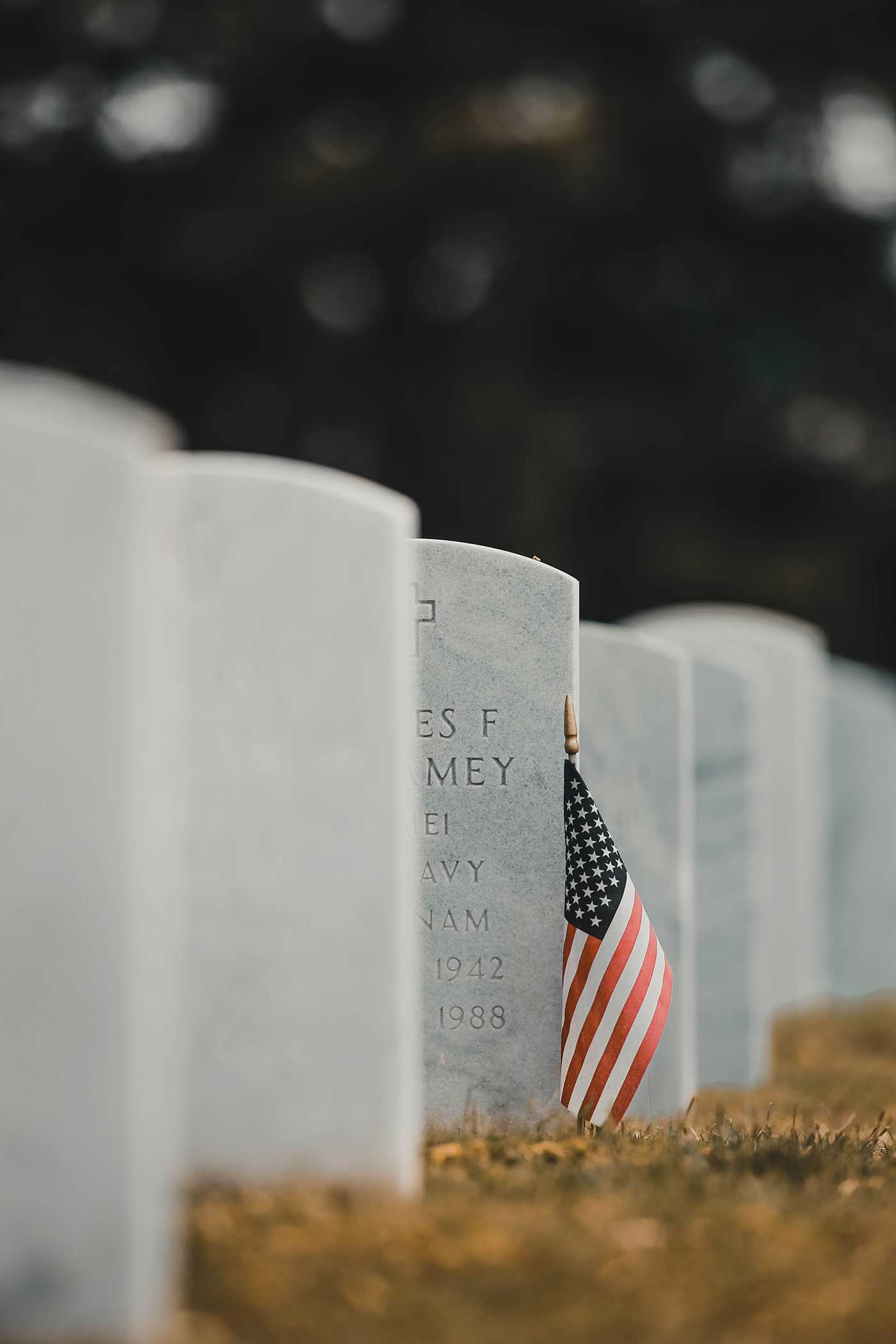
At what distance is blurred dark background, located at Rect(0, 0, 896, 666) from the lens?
1748 cm

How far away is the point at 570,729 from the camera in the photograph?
4.80 metres

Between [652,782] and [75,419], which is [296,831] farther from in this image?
[652,782]

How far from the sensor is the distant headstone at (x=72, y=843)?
2.81 meters

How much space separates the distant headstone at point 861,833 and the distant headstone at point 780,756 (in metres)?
0.68

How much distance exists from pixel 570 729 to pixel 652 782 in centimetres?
103

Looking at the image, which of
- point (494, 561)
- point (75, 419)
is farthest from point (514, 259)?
point (75, 419)

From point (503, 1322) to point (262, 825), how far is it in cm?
111

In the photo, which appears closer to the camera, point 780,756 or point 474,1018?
point 474,1018

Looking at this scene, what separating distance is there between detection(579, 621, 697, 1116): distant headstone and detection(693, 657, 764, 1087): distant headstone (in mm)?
753

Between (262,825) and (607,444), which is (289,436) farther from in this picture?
(262,825)

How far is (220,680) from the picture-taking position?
352cm

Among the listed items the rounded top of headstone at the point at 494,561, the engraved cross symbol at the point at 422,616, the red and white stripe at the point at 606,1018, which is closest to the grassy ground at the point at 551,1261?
the red and white stripe at the point at 606,1018

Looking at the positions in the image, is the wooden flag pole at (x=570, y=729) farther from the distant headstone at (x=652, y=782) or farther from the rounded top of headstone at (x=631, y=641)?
the rounded top of headstone at (x=631, y=641)

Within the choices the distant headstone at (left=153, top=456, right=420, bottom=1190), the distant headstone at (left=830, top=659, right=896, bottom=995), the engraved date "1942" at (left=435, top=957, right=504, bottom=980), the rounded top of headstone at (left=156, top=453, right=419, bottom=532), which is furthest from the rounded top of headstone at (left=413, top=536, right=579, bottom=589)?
the distant headstone at (left=830, top=659, right=896, bottom=995)
